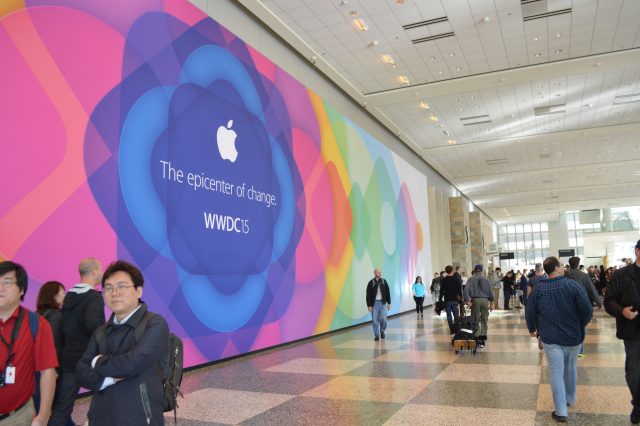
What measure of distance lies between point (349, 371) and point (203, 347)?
90.8 inches

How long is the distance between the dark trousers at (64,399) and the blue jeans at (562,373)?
395 cm

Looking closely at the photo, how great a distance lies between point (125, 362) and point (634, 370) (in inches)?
164

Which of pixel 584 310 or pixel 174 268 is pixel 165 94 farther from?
pixel 584 310

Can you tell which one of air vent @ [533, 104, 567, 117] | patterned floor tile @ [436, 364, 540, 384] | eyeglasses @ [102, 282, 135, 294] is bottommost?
patterned floor tile @ [436, 364, 540, 384]

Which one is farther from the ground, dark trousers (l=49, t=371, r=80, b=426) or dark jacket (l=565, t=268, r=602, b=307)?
dark jacket (l=565, t=268, r=602, b=307)

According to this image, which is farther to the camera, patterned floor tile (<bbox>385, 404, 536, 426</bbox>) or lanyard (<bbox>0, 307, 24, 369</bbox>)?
patterned floor tile (<bbox>385, 404, 536, 426</bbox>)

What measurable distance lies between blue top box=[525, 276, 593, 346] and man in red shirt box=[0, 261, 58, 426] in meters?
4.09

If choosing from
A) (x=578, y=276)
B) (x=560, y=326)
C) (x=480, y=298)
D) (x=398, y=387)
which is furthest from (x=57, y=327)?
(x=578, y=276)

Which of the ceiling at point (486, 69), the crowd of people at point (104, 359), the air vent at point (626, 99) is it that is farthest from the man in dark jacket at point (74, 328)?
the air vent at point (626, 99)

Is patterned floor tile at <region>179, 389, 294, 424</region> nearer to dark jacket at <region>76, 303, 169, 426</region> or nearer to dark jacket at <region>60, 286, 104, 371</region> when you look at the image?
dark jacket at <region>60, 286, 104, 371</region>

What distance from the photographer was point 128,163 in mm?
6852

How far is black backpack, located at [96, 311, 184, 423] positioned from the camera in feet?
7.47

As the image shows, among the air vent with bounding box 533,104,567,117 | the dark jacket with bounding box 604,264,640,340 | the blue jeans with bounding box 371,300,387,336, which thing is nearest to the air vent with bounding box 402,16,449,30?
the blue jeans with bounding box 371,300,387,336

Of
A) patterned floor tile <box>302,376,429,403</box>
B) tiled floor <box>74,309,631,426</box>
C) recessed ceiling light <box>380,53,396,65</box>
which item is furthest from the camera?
recessed ceiling light <box>380,53,396,65</box>
